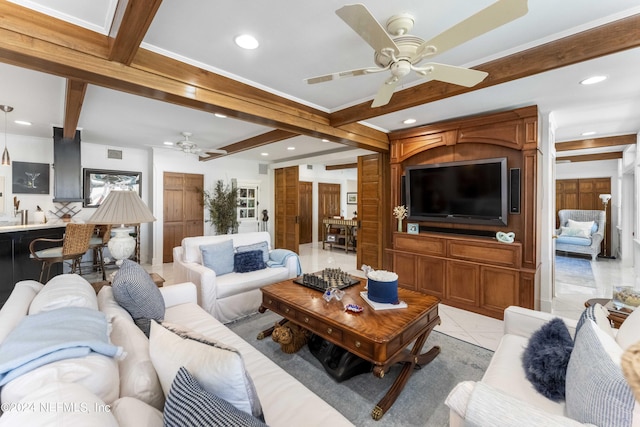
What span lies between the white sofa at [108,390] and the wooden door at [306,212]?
653cm

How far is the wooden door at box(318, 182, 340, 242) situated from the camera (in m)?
8.88

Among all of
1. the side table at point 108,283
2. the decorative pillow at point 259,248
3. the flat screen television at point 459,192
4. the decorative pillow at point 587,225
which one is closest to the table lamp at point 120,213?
the side table at point 108,283

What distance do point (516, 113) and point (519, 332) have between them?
8.13ft

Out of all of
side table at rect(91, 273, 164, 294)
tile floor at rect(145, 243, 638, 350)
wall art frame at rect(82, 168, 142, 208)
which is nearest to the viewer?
side table at rect(91, 273, 164, 294)

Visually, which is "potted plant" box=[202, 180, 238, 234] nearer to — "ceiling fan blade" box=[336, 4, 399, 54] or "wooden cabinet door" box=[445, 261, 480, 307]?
"wooden cabinet door" box=[445, 261, 480, 307]

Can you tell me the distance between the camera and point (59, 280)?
172cm

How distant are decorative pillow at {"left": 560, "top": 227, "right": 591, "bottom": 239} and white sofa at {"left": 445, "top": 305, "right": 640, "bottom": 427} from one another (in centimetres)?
640

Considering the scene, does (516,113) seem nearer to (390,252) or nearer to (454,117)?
(454,117)

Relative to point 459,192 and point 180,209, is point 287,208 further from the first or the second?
point 459,192

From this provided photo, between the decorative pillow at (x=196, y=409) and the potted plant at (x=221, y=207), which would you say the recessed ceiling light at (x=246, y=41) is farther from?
the potted plant at (x=221, y=207)

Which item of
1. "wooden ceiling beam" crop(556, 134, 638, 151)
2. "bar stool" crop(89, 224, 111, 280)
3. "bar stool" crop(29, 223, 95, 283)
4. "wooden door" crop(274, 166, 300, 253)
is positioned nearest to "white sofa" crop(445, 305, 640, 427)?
"bar stool" crop(29, 223, 95, 283)

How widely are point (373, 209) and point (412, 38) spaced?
3570 mm

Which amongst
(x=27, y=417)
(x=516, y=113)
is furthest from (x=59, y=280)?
(x=516, y=113)

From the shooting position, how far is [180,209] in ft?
20.5
